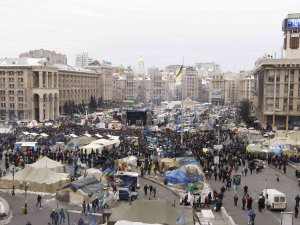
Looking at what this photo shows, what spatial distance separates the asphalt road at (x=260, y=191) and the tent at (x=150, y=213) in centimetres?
417

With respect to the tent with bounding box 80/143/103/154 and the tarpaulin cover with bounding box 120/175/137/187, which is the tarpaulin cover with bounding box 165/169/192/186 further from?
the tent with bounding box 80/143/103/154

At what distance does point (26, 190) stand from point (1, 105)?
60747 mm

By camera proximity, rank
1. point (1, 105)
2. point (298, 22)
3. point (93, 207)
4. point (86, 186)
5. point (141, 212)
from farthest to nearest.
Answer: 1. point (1, 105)
2. point (298, 22)
3. point (86, 186)
4. point (93, 207)
5. point (141, 212)

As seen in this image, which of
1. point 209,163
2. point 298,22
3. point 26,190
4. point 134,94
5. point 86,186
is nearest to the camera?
point 86,186

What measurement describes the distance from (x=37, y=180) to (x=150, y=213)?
1060 cm

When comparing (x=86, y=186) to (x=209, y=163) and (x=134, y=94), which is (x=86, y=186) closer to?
(x=209, y=163)

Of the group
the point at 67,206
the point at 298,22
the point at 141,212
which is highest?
the point at 298,22

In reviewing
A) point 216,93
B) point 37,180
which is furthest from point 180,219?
point 216,93

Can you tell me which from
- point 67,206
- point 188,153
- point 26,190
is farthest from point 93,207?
point 188,153

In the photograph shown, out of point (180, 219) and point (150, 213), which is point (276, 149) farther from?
point (150, 213)

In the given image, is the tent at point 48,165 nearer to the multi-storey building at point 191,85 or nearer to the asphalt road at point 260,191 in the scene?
the asphalt road at point 260,191

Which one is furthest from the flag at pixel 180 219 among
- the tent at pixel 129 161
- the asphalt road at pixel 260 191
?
the tent at pixel 129 161

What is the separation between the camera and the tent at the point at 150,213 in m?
16.3

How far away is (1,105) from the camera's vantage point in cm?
8050
